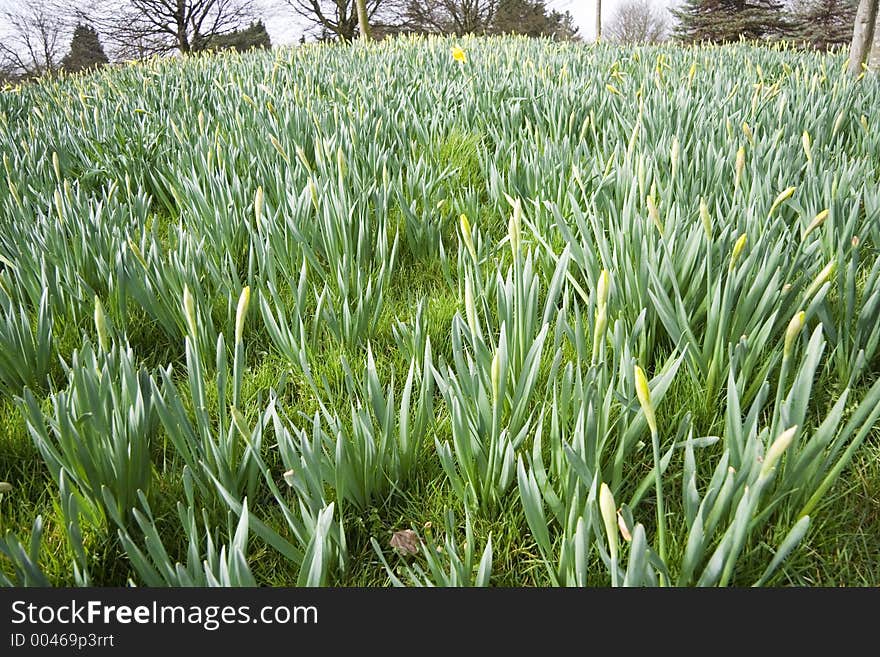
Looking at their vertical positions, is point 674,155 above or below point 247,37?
below

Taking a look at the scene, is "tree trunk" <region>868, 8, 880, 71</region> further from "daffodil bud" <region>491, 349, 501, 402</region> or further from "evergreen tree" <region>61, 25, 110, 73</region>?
"evergreen tree" <region>61, 25, 110, 73</region>

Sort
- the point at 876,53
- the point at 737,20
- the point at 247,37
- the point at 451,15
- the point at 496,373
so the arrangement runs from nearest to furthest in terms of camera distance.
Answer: the point at 496,373 < the point at 876,53 < the point at 737,20 < the point at 451,15 < the point at 247,37

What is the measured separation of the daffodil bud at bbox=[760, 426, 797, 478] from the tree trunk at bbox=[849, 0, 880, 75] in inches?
210

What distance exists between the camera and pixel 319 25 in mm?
24625

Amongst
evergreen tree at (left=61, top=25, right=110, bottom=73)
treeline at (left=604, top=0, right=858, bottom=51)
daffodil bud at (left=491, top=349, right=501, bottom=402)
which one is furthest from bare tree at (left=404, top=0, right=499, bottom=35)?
daffodil bud at (left=491, top=349, right=501, bottom=402)

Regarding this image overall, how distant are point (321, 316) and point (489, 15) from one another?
2904 centimetres

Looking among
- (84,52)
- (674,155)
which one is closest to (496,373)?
(674,155)

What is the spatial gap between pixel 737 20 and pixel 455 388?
2889 cm

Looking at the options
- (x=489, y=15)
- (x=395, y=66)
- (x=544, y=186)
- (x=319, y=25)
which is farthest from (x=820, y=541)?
(x=489, y=15)

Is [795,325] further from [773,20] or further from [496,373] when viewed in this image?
[773,20]

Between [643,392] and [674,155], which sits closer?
[643,392]

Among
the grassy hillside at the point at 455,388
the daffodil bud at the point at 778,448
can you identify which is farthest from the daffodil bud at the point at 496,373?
the daffodil bud at the point at 778,448

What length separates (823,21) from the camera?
24.8 m

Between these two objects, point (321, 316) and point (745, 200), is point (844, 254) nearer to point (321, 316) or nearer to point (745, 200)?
point (745, 200)
